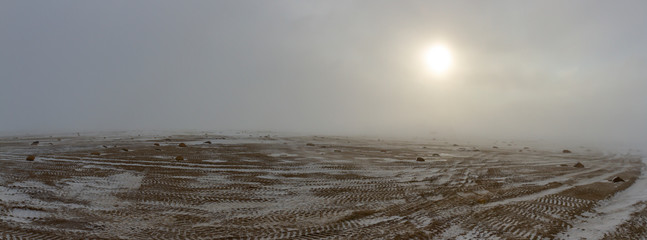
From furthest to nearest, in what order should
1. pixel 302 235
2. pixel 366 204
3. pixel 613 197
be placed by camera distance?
1. pixel 613 197
2. pixel 366 204
3. pixel 302 235

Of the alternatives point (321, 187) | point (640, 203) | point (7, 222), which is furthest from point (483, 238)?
point (7, 222)

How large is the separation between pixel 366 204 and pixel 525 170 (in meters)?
16.3

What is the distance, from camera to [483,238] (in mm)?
8211

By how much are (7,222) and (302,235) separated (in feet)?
25.6

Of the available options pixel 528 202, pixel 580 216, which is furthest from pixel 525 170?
pixel 580 216

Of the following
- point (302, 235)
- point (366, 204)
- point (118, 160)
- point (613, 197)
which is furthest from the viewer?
point (118, 160)

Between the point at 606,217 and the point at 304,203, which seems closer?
the point at 606,217

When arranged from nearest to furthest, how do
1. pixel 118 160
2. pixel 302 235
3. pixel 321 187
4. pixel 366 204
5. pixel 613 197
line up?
pixel 302 235, pixel 366 204, pixel 613 197, pixel 321 187, pixel 118 160

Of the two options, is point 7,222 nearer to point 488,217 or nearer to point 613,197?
point 488,217

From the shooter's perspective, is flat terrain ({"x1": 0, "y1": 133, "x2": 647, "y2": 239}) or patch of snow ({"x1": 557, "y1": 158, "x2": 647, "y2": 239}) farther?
patch of snow ({"x1": 557, "y1": 158, "x2": 647, "y2": 239})

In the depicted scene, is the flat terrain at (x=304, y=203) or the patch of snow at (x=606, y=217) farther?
the patch of snow at (x=606, y=217)

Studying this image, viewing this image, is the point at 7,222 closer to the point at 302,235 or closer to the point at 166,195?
the point at 166,195

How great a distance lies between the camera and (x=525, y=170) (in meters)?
22.0

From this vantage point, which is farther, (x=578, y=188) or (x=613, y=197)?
(x=578, y=188)
